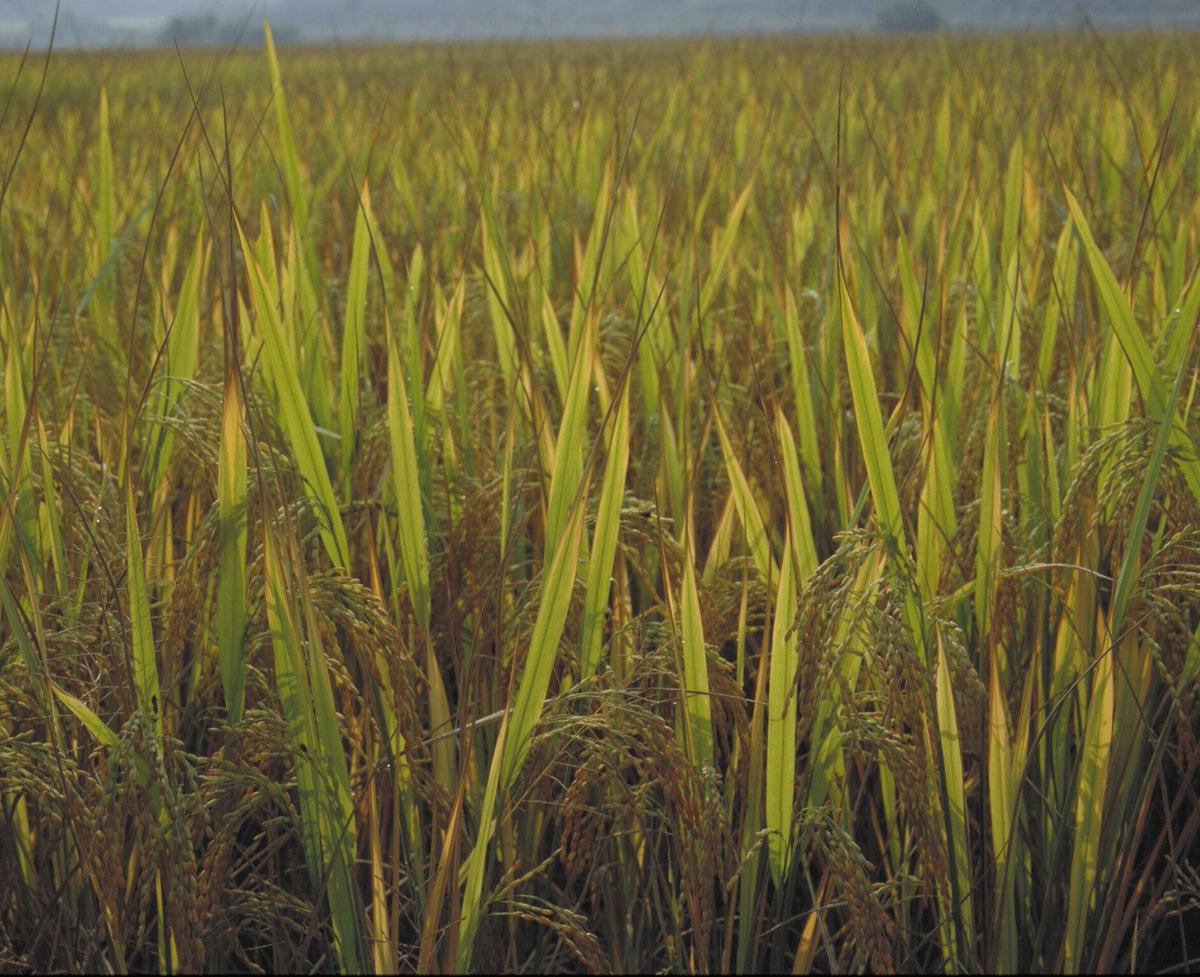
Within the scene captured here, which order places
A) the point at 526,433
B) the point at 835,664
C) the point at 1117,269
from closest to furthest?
the point at 835,664
the point at 526,433
the point at 1117,269

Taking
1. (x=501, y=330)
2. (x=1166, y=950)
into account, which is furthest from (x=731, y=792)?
(x=501, y=330)

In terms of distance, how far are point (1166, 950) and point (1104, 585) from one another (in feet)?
1.20

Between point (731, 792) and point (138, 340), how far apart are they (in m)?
1.18

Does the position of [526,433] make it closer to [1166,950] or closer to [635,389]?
[635,389]

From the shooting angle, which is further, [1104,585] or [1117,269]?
[1117,269]

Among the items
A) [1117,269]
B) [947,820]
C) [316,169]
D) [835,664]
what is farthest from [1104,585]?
[316,169]

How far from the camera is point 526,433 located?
1262 millimetres

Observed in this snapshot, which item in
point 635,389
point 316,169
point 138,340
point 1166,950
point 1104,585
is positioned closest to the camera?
point 1166,950

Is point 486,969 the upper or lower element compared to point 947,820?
lower

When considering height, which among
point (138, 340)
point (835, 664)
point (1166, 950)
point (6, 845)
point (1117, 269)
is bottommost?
point (1166, 950)

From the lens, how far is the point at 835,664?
75 cm

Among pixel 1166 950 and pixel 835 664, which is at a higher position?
pixel 835 664

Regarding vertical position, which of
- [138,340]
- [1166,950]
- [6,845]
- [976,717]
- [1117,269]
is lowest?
[1166,950]

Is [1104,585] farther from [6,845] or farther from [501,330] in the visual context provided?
[6,845]
